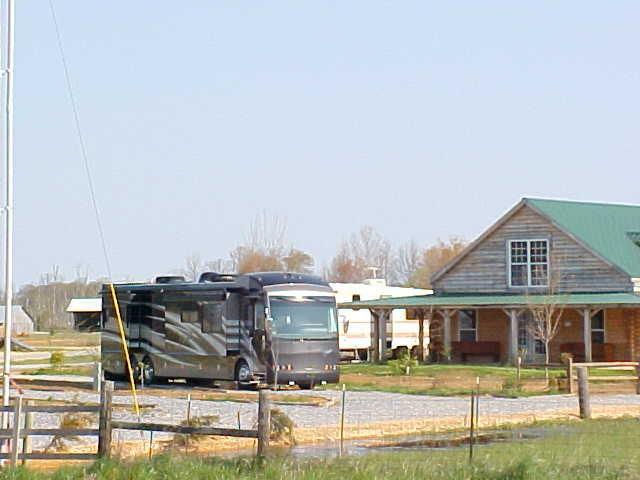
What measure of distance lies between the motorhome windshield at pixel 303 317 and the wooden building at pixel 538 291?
12.4 m

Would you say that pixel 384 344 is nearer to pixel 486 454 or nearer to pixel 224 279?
pixel 224 279

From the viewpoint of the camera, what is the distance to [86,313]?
102 metres

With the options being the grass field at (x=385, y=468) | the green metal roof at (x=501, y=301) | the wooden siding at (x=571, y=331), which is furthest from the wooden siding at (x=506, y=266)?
the grass field at (x=385, y=468)

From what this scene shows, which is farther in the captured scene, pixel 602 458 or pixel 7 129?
pixel 7 129

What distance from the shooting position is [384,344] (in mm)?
52188

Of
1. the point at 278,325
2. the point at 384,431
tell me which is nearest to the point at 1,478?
the point at 384,431

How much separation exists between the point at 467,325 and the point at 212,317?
19.3 m

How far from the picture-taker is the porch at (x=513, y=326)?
4672cm

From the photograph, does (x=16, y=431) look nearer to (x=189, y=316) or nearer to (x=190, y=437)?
(x=190, y=437)

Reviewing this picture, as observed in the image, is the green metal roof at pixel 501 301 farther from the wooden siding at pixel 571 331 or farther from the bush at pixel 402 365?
the bush at pixel 402 365

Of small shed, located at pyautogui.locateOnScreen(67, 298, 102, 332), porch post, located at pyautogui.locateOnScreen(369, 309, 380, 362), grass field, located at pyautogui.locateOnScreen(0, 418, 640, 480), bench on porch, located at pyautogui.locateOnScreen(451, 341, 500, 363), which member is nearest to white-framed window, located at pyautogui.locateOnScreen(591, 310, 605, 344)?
bench on porch, located at pyautogui.locateOnScreen(451, 341, 500, 363)

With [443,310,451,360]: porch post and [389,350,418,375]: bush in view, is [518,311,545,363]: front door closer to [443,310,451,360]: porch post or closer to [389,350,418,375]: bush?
[443,310,451,360]: porch post

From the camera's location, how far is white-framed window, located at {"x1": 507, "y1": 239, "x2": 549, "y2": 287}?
164 ft

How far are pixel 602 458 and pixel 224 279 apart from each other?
1939 cm
